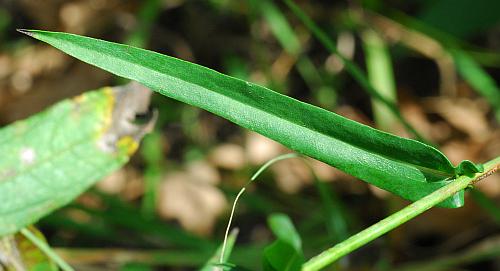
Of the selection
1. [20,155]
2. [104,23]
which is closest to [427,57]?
[104,23]

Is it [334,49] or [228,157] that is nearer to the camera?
[334,49]

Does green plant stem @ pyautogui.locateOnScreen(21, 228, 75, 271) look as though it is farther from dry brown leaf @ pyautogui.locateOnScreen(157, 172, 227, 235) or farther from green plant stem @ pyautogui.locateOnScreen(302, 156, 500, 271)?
dry brown leaf @ pyautogui.locateOnScreen(157, 172, 227, 235)

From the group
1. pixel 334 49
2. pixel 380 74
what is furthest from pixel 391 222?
pixel 380 74

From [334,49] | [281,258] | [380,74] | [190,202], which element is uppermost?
[380,74]

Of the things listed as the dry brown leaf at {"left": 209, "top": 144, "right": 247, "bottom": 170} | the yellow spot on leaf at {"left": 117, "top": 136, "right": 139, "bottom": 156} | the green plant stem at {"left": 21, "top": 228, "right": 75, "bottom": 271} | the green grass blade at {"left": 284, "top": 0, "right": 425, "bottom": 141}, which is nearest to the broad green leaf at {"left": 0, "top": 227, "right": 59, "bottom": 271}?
the green plant stem at {"left": 21, "top": 228, "right": 75, "bottom": 271}

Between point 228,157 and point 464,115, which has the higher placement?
point 464,115

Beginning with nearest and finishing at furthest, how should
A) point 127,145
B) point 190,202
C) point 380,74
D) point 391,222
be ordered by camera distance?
point 391,222 → point 127,145 → point 380,74 → point 190,202

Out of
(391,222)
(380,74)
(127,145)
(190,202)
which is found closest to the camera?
(391,222)

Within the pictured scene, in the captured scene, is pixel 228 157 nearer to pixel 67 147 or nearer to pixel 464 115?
pixel 464 115
